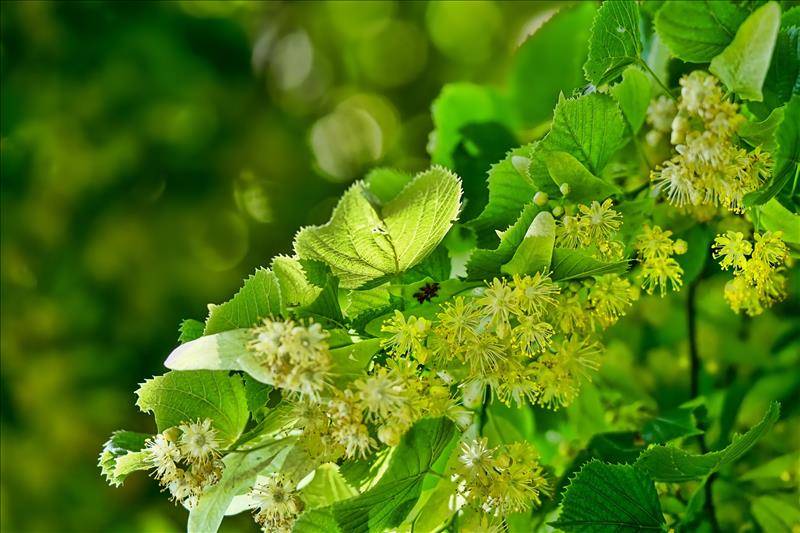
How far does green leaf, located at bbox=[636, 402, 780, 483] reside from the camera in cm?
38

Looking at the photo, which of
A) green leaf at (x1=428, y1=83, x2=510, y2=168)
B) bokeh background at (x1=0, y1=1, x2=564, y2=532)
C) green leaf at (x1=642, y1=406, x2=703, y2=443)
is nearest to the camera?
green leaf at (x1=642, y1=406, x2=703, y2=443)

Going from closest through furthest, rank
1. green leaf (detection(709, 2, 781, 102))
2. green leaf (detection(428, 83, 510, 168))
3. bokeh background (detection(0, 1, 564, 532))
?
green leaf (detection(709, 2, 781, 102)) → green leaf (detection(428, 83, 510, 168)) → bokeh background (detection(0, 1, 564, 532))

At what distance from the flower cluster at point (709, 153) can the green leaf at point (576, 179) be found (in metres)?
0.03

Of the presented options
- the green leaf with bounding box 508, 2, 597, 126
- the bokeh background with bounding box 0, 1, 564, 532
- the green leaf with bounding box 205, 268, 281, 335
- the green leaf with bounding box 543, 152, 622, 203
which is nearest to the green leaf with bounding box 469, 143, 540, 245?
the green leaf with bounding box 543, 152, 622, 203

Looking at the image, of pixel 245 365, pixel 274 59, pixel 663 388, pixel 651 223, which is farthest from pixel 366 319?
pixel 274 59

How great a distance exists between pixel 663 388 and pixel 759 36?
35cm

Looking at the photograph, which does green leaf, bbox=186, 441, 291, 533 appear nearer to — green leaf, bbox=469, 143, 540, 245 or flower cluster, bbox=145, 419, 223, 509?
flower cluster, bbox=145, 419, 223, 509

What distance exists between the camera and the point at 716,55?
1.23ft

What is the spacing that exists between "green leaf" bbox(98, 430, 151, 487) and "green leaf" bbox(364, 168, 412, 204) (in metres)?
0.21

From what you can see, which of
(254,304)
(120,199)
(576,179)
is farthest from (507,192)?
(120,199)

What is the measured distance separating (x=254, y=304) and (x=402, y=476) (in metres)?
0.11

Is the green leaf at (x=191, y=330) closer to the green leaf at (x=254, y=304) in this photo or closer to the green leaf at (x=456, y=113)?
the green leaf at (x=254, y=304)

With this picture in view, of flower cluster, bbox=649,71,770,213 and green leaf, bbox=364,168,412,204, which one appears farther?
green leaf, bbox=364,168,412,204

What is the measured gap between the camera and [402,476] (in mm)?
388
